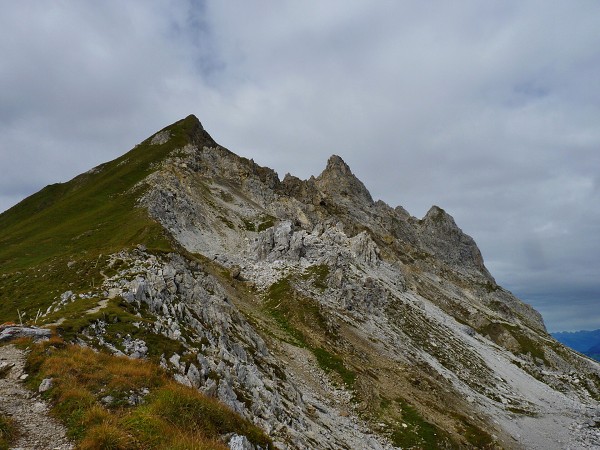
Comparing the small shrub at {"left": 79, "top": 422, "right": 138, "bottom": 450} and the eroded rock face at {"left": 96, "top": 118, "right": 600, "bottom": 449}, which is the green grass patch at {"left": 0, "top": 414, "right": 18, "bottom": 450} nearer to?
the small shrub at {"left": 79, "top": 422, "right": 138, "bottom": 450}

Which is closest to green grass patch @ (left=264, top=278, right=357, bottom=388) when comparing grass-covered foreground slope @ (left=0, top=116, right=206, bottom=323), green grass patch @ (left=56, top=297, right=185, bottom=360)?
grass-covered foreground slope @ (left=0, top=116, right=206, bottom=323)

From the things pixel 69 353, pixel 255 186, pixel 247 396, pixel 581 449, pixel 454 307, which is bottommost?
pixel 581 449

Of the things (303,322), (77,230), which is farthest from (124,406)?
(77,230)

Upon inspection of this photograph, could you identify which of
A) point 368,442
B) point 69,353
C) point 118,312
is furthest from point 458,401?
point 69,353

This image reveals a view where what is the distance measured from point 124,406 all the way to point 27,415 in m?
3.25

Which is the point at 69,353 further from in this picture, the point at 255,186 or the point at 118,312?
the point at 255,186

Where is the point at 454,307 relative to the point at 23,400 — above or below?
above

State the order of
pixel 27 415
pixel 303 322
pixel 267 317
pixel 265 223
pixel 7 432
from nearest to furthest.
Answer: pixel 7 432 → pixel 27 415 → pixel 303 322 → pixel 267 317 → pixel 265 223

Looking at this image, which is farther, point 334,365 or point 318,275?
point 318,275

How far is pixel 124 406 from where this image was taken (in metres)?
14.4

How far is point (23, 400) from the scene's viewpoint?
590 inches

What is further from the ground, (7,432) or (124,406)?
(124,406)

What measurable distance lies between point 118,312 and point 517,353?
134754 millimetres

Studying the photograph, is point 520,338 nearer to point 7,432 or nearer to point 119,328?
point 119,328
